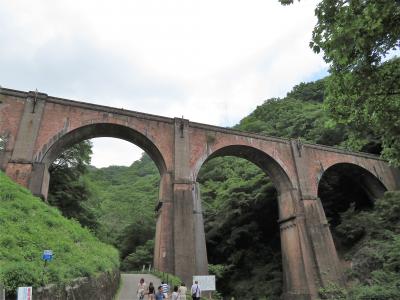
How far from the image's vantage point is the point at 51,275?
591 cm

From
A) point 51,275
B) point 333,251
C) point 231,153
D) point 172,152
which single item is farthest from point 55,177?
point 333,251

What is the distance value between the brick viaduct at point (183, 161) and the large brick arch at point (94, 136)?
49mm

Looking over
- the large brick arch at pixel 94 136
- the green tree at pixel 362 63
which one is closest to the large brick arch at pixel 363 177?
the large brick arch at pixel 94 136

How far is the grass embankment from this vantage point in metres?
5.17

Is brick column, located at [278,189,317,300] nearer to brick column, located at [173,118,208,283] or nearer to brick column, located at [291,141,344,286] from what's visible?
brick column, located at [291,141,344,286]

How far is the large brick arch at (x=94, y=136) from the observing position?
14.9 meters

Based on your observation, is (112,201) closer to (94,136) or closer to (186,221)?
(94,136)

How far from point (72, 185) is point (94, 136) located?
4.67 metres

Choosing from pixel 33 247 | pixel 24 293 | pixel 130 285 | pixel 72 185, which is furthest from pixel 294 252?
pixel 24 293

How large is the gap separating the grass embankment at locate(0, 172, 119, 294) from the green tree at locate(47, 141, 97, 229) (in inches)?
330

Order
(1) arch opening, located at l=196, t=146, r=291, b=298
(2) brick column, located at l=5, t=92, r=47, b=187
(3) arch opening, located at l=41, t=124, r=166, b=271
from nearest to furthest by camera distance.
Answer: (2) brick column, located at l=5, t=92, r=47, b=187 < (3) arch opening, located at l=41, t=124, r=166, b=271 < (1) arch opening, located at l=196, t=146, r=291, b=298

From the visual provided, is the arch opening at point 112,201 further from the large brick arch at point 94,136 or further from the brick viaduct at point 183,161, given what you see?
the brick viaduct at point 183,161

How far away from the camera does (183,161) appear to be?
1705 cm

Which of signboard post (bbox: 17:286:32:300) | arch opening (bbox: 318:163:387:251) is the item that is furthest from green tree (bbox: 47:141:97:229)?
arch opening (bbox: 318:163:387:251)
